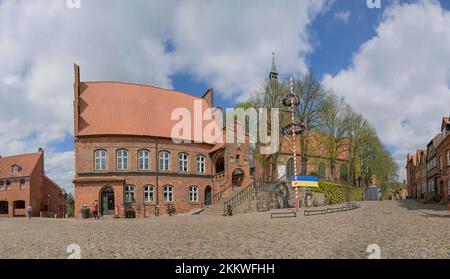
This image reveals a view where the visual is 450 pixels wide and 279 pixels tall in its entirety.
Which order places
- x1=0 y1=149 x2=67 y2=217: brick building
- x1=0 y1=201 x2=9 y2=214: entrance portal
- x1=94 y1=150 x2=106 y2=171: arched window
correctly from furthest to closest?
x1=0 y1=201 x2=9 y2=214: entrance portal → x1=0 y1=149 x2=67 y2=217: brick building → x1=94 y1=150 x2=106 y2=171: arched window

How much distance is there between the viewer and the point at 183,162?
34531 mm

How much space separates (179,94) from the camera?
39594 mm

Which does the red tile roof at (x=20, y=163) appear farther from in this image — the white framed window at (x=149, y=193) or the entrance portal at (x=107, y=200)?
the white framed window at (x=149, y=193)

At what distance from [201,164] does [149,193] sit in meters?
6.32

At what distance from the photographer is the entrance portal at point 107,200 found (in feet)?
99.6

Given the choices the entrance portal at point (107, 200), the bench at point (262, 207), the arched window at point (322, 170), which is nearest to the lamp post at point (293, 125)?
the bench at point (262, 207)

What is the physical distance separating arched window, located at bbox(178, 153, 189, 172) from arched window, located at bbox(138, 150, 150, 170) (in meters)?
3.10

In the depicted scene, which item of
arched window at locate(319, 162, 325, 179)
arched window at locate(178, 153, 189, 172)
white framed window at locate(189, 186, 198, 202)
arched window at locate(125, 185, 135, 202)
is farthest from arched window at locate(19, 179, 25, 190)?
arched window at locate(319, 162, 325, 179)

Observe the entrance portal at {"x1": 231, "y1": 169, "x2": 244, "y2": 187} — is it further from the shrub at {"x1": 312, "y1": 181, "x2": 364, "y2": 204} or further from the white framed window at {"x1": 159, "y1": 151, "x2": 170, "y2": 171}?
the shrub at {"x1": 312, "y1": 181, "x2": 364, "y2": 204}

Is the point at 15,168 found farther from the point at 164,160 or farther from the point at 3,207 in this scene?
the point at 164,160

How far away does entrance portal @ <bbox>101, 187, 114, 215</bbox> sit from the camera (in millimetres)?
30344
